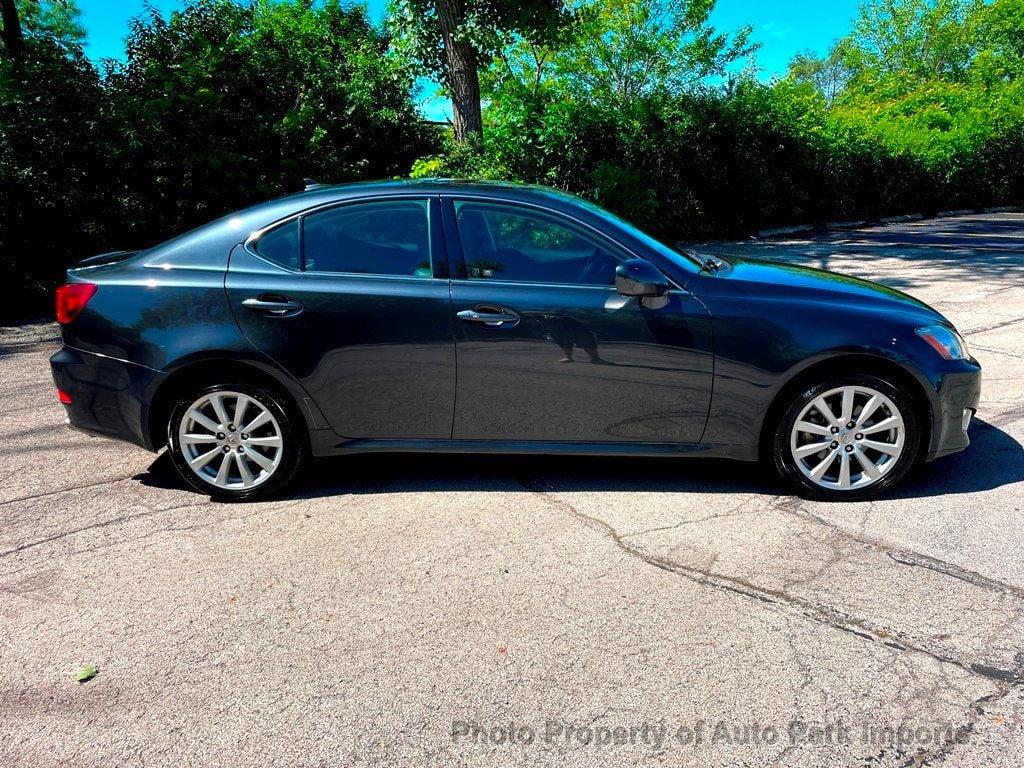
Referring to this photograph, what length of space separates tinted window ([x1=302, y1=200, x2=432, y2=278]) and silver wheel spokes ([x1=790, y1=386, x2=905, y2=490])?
208 centimetres

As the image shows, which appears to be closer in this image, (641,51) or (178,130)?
(178,130)

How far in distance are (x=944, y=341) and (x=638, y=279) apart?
161cm

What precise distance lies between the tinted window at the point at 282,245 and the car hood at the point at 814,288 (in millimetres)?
2196

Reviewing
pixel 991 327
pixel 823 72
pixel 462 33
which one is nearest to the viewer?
pixel 991 327

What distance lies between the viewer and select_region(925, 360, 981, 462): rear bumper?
404 centimetres

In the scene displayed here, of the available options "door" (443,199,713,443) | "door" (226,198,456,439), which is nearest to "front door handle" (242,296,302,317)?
"door" (226,198,456,439)

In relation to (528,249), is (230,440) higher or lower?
lower

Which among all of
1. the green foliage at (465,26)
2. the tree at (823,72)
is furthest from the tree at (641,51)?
the tree at (823,72)

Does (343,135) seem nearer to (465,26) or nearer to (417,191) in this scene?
(465,26)

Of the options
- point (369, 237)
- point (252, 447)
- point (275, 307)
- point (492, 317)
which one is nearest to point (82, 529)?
point (252, 447)

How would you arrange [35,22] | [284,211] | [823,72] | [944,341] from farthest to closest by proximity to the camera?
[823,72], [35,22], [284,211], [944,341]

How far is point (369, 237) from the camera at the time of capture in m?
4.19

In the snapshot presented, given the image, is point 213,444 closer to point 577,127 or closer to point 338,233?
point 338,233

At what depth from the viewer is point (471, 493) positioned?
170 inches
